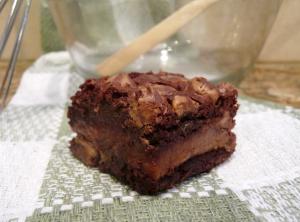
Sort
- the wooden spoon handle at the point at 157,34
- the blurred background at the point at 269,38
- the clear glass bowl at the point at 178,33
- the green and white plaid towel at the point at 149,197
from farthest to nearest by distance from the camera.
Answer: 1. the blurred background at the point at 269,38
2. the clear glass bowl at the point at 178,33
3. the wooden spoon handle at the point at 157,34
4. the green and white plaid towel at the point at 149,197

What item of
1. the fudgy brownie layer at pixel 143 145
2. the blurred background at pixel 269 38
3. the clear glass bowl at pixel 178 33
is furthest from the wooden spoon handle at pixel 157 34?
the blurred background at pixel 269 38

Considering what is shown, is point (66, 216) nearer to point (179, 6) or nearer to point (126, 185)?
point (126, 185)

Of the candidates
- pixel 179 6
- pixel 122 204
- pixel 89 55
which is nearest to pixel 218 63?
pixel 179 6

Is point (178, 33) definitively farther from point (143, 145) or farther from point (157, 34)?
point (143, 145)

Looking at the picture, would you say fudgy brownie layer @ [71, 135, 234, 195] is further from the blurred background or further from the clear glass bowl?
the blurred background

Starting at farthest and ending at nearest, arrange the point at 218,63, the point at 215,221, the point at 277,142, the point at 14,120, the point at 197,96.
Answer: the point at 218,63 < the point at 14,120 < the point at 277,142 < the point at 197,96 < the point at 215,221

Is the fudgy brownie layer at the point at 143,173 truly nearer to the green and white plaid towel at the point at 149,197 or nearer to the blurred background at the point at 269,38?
the green and white plaid towel at the point at 149,197

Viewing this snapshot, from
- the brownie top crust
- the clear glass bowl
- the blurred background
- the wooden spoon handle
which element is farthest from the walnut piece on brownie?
the blurred background
